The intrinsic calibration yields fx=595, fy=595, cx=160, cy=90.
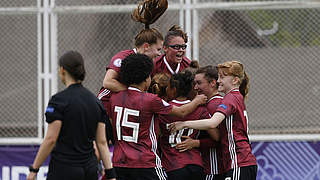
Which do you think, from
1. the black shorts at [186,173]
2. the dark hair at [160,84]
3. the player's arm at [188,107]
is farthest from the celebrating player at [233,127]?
the dark hair at [160,84]

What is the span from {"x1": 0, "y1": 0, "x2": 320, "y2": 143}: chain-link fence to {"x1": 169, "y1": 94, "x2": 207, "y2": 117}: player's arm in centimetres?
320

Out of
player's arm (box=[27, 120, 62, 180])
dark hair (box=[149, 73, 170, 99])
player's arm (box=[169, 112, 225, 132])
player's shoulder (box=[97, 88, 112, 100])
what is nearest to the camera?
player's arm (box=[27, 120, 62, 180])

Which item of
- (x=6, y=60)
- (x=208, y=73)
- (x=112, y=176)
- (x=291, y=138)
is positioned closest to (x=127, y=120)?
(x=112, y=176)

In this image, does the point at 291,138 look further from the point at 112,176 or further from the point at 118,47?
the point at 112,176

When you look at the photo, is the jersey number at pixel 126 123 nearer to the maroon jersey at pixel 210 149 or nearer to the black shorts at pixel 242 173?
the maroon jersey at pixel 210 149

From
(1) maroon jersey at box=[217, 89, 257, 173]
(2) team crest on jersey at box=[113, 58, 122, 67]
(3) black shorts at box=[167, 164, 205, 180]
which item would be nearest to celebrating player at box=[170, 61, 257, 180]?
(1) maroon jersey at box=[217, 89, 257, 173]

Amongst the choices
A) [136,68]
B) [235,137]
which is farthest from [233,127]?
[136,68]

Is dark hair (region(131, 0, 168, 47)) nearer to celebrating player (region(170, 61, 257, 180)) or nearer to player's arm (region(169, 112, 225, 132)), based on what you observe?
celebrating player (region(170, 61, 257, 180))

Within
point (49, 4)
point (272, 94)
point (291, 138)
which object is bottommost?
point (291, 138)

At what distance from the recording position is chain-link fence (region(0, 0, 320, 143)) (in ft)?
28.9

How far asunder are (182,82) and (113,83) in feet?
2.15

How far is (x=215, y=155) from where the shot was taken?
5961 mm

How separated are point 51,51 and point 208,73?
371cm

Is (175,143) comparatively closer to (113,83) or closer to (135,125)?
(135,125)
